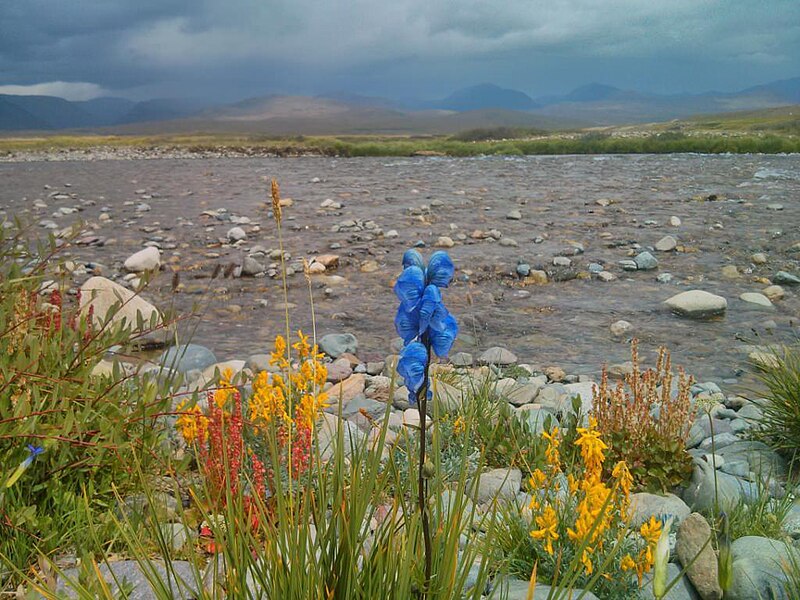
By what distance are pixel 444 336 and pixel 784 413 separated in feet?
13.0

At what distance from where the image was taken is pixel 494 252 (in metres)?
12.9

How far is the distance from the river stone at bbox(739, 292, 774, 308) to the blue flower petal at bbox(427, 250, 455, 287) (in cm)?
904

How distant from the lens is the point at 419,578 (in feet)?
6.93

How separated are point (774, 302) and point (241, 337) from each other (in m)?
7.58

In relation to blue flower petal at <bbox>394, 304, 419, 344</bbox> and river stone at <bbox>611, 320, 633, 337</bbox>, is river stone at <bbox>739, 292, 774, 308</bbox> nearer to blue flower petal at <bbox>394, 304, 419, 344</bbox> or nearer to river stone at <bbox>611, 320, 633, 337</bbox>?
river stone at <bbox>611, 320, 633, 337</bbox>

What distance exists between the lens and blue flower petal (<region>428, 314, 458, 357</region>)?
1.73 meters

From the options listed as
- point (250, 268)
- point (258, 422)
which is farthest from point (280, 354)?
point (250, 268)

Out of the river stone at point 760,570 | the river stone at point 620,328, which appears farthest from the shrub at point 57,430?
the river stone at point 620,328

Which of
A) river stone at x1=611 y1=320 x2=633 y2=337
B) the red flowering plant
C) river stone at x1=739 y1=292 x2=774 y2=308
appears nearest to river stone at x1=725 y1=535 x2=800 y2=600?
the red flowering plant

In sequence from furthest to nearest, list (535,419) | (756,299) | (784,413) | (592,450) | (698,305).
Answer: (756,299) → (698,305) → (535,419) → (784,413) → (592,450)

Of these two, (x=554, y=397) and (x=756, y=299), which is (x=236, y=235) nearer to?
(x=554, y=397)

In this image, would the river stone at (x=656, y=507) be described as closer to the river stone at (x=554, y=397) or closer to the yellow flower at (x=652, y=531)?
the yellow flower at (x=652, y=531)

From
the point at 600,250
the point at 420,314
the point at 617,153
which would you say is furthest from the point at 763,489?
the point at 617,153

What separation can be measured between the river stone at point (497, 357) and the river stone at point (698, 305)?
3.10m
